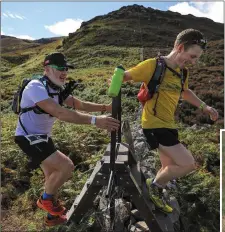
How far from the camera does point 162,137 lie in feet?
14.6

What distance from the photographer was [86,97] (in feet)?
65.5

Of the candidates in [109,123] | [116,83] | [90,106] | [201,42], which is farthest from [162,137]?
[201,42]

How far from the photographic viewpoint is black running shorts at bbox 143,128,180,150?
4426 millimetres

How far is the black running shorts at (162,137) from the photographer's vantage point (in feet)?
14.5

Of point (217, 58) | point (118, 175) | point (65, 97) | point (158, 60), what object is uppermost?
point (217, 58)

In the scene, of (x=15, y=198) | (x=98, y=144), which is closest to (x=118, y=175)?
(x=15, y=198)

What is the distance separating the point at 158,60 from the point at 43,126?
1663 mm

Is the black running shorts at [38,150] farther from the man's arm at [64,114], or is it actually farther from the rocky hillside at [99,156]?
the rocky hillside at [99,156]

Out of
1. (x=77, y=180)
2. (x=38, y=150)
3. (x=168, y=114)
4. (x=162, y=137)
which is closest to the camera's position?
(x=38, y=150)

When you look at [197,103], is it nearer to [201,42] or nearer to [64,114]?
→ [201,42]

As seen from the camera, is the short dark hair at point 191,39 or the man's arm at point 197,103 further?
the man's arm at point 197,103

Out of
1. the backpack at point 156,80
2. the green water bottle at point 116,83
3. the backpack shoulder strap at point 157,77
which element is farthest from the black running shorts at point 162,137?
the green water bottle at point 116,83

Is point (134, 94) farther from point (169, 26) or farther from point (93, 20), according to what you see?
point (93, 20)

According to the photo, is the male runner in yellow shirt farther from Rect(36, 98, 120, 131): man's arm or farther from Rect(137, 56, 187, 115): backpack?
Rect(36, 98, 120, 131): man's arm
